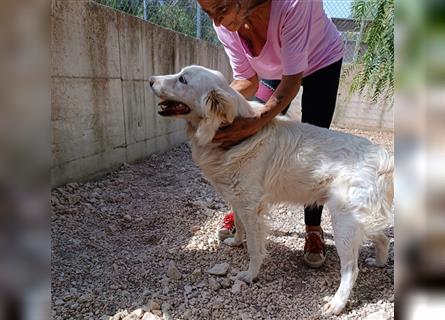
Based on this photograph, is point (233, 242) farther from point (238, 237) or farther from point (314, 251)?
point (314, 251)

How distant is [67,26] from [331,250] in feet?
9.96

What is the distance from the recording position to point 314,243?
271cm

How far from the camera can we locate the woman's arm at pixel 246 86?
2957mm

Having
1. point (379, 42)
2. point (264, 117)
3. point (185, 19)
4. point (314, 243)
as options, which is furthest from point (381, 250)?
point (185, 19)

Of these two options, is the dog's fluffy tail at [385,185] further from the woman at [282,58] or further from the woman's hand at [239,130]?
the woman's hand at [239,130]

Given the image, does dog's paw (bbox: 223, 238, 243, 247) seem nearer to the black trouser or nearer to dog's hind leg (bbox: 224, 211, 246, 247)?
dog's hind leg (bbox: 224, 211, 246, 247)

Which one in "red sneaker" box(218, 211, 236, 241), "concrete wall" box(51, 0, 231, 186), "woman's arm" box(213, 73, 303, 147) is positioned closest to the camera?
"woman's arm" box(213, 73, 303, 147)

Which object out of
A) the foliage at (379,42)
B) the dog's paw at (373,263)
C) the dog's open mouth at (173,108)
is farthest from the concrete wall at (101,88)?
the dog's paw at (373,263)

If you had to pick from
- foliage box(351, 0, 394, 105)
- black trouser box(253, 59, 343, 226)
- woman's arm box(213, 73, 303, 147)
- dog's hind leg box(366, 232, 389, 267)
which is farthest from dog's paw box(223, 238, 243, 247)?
foliage box(351, 0, 394, 105)

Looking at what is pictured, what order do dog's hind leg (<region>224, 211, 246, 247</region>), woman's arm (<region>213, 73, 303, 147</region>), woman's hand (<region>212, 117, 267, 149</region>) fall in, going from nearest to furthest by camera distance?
woman's arm (<region>213, 73, 303, 147</region>), woman's hand (<region>212, 117, 267, 149</region>), dog's hind leg (<region>224, 211, 246, 247</region>)

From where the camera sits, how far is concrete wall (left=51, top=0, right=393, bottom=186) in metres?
3.31

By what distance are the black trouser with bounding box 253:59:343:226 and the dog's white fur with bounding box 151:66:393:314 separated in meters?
0.27

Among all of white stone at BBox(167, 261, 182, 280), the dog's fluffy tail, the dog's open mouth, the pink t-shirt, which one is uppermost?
the pink t-shirt

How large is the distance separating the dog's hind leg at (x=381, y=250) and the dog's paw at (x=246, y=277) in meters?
0.90
